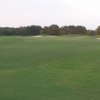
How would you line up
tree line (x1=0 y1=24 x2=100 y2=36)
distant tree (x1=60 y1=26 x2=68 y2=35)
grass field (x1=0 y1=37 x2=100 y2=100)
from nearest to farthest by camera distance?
grass field (x1=0 y1=37 x2=100 y2=100) < tree line (x1=0 y1=24 x2=100 y2=36) < distant tree (x1=60 y1=26 x2=68 y2=35)

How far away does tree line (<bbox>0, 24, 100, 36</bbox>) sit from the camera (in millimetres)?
120250

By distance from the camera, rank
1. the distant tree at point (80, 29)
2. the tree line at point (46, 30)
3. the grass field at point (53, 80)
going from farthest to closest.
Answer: the distant tree at point (80, 29), the tree line at point (46, 30), the grass field at point (53, 80)

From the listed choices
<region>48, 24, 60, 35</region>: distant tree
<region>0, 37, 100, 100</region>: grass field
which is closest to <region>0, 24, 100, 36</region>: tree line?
<region>48, 24, 60, 35</region>: distant tree

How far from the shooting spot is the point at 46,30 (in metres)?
128

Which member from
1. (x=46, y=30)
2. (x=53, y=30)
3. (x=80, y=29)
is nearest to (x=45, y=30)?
(x=46, y=30)

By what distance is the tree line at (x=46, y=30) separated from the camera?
12025 centimetres

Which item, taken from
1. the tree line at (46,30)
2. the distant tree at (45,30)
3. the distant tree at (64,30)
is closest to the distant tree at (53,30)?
the tree line at (46,30)

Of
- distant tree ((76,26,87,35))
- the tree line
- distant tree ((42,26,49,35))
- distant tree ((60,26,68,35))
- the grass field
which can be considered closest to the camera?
the grass field

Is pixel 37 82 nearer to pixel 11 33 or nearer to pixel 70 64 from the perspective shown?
pixel 70 64

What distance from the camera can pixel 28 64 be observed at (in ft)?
86.1

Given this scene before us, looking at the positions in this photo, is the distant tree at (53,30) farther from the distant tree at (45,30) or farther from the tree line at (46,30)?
the distant tree at (45,30)

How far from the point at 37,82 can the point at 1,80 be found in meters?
1.91

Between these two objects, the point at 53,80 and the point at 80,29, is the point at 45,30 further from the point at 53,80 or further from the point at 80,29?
the point at 53,80

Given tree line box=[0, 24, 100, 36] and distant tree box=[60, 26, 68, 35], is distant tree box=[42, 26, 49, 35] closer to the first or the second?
tree line box=[0, 24, 100, 36]
